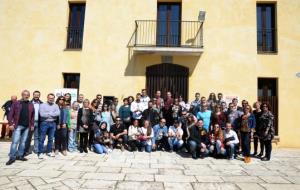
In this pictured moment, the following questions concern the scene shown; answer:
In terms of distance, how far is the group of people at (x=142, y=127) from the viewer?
7.55 m

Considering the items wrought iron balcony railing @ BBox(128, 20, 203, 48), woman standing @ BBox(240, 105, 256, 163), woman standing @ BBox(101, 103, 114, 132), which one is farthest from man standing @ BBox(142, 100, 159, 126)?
wrought iron balcony railing @ BBox(128, 20, 203, 48)

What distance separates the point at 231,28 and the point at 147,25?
142 inches

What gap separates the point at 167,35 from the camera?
11.9 metres

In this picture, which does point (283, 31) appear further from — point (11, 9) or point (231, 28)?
point (11, 9)

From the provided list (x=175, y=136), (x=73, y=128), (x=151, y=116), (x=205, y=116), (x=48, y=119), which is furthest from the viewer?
(x=151, y=116)

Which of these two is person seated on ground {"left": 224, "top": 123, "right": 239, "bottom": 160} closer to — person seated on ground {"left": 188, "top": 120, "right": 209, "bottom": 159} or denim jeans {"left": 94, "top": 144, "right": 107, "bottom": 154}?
person seated on ground {"left": 188, "top": 120, "right": 209, "bottom": 159}

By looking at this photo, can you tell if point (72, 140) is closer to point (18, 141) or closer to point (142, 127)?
point (18, 141)

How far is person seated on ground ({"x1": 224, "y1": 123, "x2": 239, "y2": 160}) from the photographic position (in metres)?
7.88

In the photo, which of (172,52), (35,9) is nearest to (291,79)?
(172,52)

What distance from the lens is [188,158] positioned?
7.92 metres

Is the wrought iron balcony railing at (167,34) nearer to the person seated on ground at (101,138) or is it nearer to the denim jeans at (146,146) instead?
the person seated on ground at (101,138)

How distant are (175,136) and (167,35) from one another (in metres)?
5.08

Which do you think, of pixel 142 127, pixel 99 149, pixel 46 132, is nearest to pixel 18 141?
pixel 46 132

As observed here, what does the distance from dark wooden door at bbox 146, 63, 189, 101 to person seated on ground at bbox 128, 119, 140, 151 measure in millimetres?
2745
